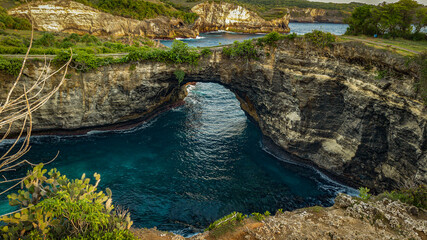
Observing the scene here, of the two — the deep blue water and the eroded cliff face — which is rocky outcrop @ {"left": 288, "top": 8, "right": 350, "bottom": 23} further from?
the eroded cliff face

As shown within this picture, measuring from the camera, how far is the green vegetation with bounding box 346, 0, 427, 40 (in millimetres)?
27484

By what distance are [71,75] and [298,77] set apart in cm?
2749

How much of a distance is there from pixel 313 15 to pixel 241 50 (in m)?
164

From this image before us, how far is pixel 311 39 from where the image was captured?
86.9ft

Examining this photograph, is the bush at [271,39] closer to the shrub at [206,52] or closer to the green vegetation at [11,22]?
the shrub at [206,52]

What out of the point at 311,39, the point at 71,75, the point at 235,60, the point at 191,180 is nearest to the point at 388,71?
the point at 311,39

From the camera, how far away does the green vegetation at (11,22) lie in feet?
186

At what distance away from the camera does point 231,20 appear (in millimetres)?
122500

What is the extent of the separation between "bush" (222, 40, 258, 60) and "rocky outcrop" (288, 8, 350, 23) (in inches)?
6207

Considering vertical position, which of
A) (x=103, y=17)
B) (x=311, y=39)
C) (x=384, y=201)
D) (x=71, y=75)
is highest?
(x=103, y=17)

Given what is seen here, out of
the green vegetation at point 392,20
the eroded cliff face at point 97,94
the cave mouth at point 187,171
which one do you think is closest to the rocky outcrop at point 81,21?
the eroded cliff face at point 97,94

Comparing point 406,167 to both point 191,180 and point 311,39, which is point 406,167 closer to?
point 311,39

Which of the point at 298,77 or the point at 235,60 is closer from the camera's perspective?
the point at 298,77

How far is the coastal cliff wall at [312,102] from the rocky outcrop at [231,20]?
87635mm
